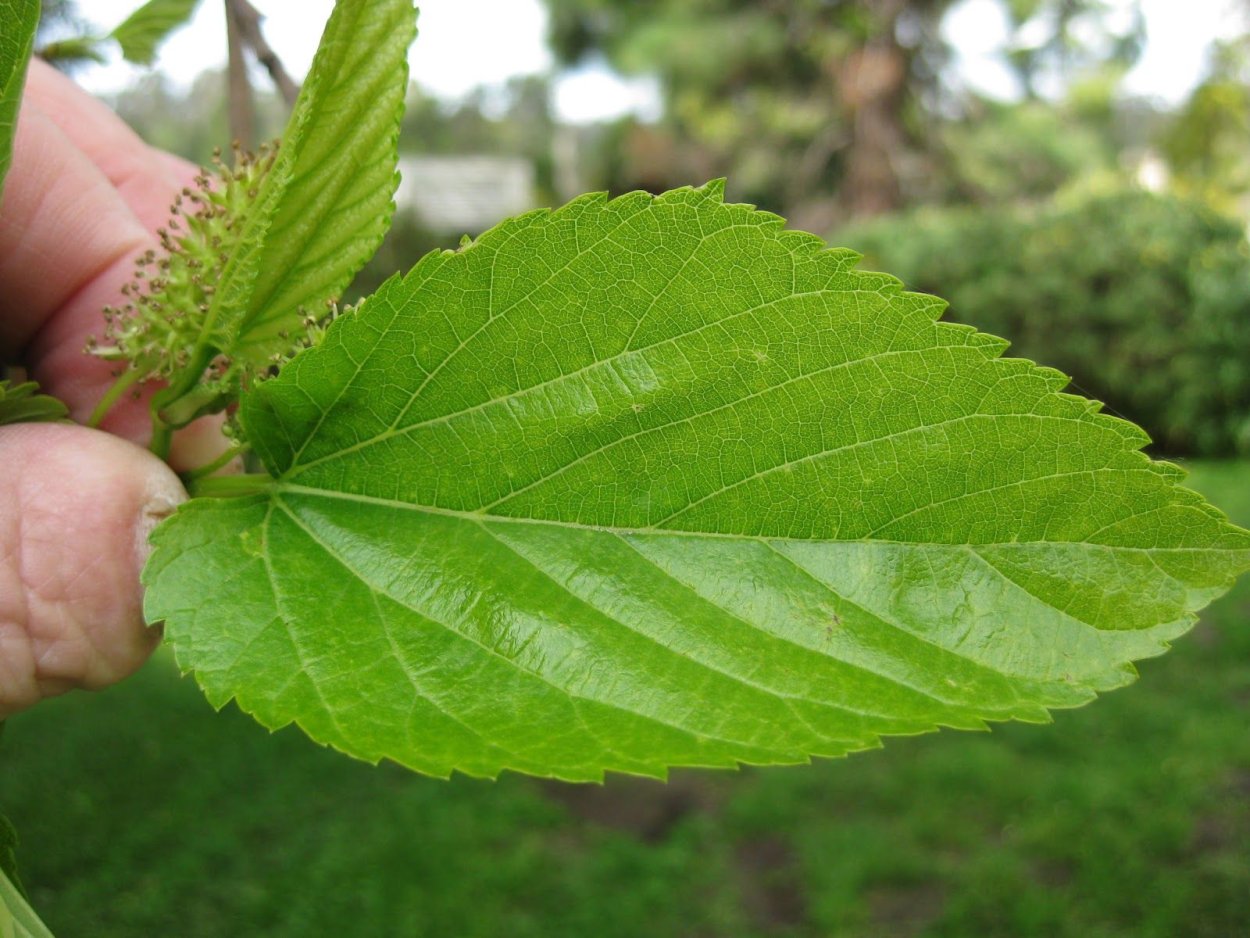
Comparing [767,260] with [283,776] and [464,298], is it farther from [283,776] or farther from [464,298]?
[283,776]

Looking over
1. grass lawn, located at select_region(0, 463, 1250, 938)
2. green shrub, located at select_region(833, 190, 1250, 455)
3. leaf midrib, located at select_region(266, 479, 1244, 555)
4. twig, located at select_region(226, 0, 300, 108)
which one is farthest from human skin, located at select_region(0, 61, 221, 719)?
green shrub, located at select_region(833, 190, 1250, 455)

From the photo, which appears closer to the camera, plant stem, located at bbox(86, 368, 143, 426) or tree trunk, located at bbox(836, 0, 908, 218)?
plant stem, located at bbox(86, 368, 143, 426)

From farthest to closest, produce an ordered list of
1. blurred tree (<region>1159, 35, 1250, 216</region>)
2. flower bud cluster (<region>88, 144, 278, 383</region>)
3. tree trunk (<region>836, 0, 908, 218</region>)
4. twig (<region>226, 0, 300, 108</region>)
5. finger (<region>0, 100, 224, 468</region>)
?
blurred tree (<region>1159, 35, 1250, 216</region>), tree trunk (<region>836, 0, 908, 218</region>), twig (<region>226, 0, 300, 108</region>), finger (<region>0, 100, 224, 468</region>), flower bud cluster (<region>88, 144, 278, 383</region>)

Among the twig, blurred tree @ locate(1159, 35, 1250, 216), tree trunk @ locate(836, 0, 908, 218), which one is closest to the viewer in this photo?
the twig

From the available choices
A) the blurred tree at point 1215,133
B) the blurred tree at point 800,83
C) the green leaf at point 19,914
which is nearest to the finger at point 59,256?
the green leaf at point 19,914

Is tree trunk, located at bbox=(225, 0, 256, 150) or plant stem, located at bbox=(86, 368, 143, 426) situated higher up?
tree trunk, located at bbox=(225, 0, 256, 150)

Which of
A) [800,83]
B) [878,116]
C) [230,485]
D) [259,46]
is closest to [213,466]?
[230,485]

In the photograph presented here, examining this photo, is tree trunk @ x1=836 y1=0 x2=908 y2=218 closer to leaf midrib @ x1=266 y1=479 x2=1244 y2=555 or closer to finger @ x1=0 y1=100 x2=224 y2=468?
finger @ x1=0 y1=100 x2=224 y2=468
